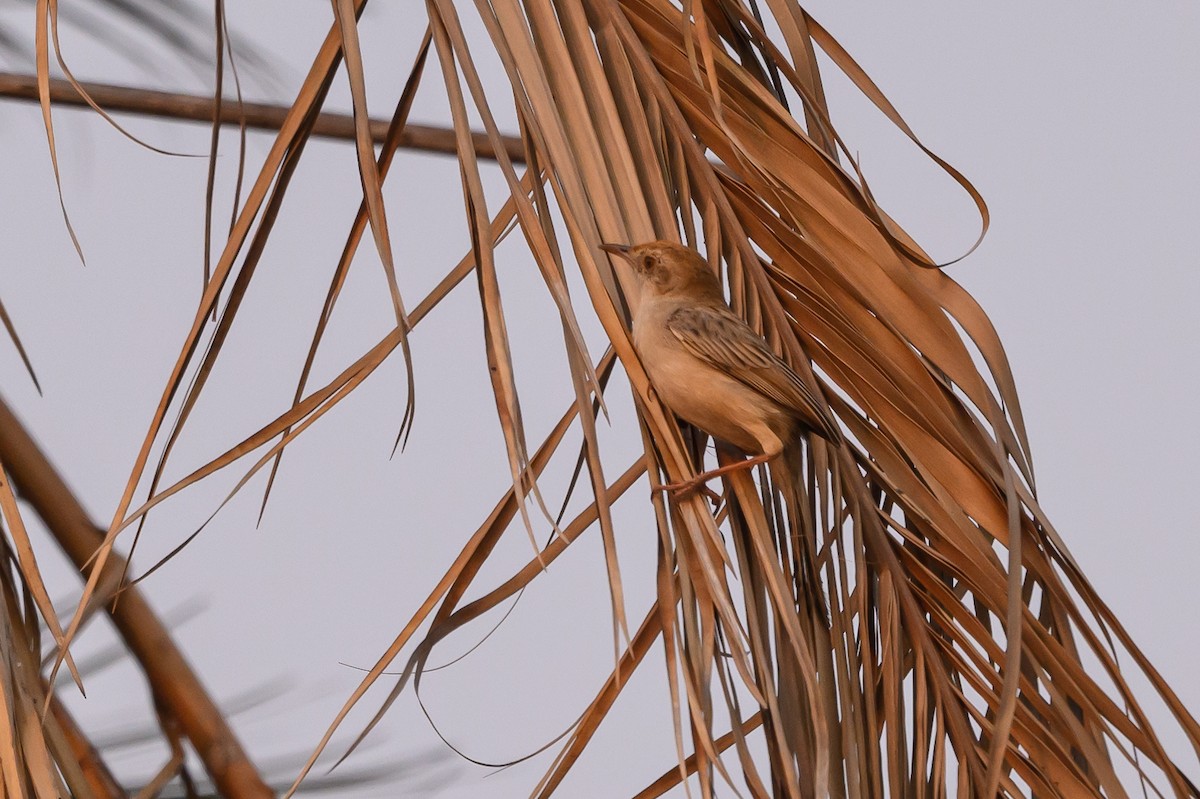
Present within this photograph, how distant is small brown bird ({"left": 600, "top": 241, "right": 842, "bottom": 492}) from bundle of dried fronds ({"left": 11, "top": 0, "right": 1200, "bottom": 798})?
46 mm

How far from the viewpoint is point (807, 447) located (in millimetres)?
1613

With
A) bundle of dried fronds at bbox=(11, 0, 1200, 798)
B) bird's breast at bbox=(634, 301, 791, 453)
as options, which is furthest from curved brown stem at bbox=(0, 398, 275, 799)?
bird's breast at bbox=(634, 301, 791, 453)

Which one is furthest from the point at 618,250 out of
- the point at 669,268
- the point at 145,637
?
the point at 145,637

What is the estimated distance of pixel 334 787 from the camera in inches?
76.9

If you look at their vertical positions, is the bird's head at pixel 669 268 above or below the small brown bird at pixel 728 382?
above

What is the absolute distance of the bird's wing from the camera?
1.50 metres

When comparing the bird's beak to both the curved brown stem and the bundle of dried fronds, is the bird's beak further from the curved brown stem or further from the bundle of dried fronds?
the curved brown stem

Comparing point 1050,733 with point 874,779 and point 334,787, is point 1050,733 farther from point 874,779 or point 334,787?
point 334,787

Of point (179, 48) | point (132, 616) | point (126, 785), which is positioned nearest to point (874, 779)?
point (132, 616)

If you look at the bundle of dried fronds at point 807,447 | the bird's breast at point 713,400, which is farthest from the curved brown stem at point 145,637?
the bird's breast at point 713,400

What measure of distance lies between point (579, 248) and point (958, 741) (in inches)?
28.1

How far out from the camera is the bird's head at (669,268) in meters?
1.46

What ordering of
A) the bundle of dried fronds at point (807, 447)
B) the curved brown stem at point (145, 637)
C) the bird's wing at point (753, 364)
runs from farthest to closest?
the curved brown stem at point (145, 637), the bird's wing at point (753, 364), the bundle of dried fronds at point (807, 447)

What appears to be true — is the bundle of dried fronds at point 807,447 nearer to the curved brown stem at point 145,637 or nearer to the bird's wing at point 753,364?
the bird's wing at point 753,364
